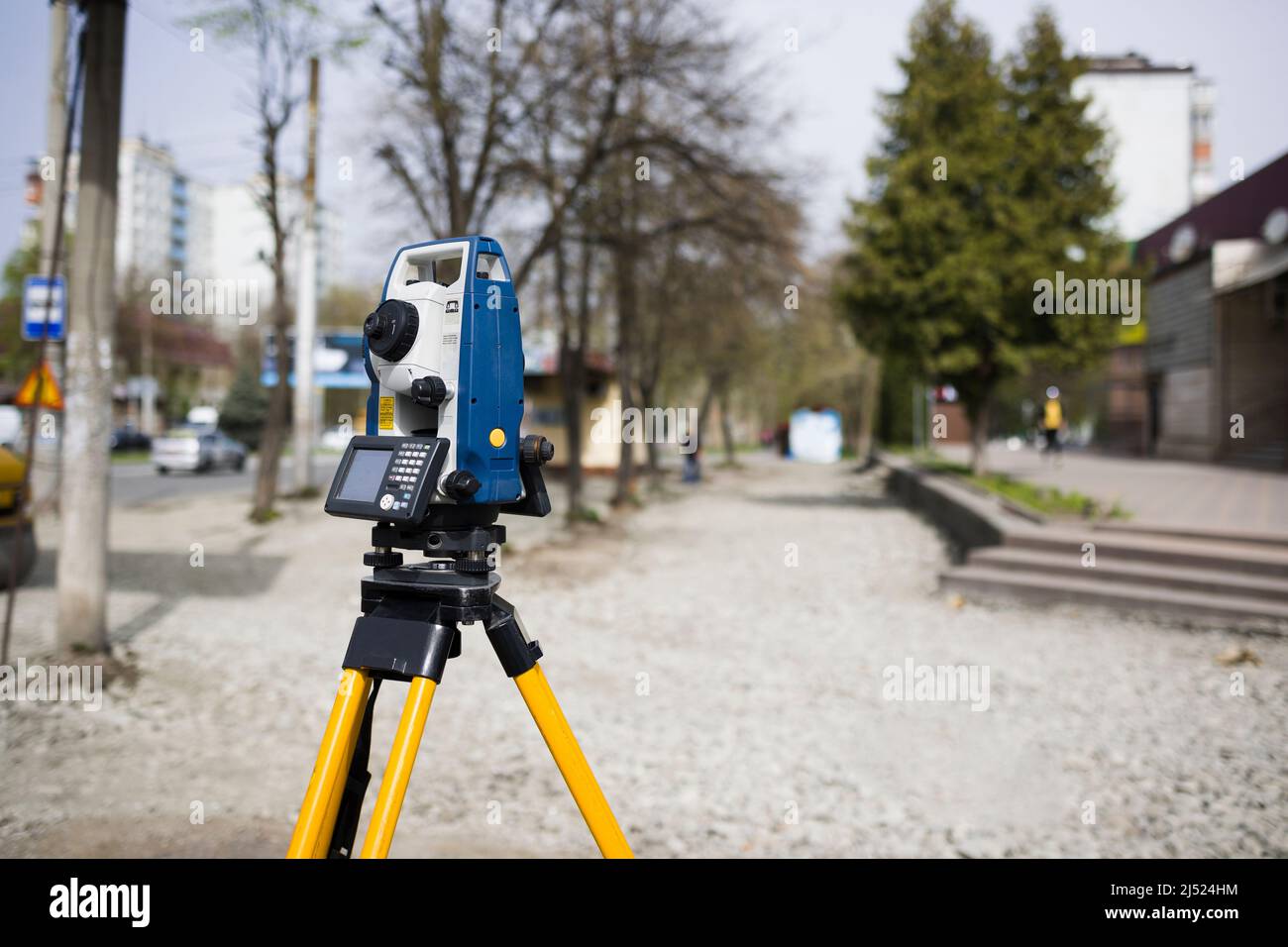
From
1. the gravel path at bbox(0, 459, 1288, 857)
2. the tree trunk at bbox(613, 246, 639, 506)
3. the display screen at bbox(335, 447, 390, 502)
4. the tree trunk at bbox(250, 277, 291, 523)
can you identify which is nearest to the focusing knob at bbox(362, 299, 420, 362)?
the display screen at bbox(335, 447, 390, 502)

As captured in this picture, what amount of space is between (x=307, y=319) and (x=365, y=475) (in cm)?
1710

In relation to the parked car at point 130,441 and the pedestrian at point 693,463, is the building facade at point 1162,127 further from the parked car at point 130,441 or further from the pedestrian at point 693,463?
the parked car at point 130,441

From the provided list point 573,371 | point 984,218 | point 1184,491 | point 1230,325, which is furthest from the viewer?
point 1230,325

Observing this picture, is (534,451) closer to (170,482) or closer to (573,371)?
(573,371)

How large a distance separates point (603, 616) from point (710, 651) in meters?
1.63

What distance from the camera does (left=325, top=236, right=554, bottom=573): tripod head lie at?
2.01m

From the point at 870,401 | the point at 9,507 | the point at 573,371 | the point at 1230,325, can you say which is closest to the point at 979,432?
the point at 573,371

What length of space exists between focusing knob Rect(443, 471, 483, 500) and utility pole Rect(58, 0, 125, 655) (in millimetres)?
4817

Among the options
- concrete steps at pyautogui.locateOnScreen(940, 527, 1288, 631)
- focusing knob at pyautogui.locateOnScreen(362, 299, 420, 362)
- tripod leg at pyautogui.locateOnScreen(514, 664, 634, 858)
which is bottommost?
concrete steps at pyautogui.locateOnScreen(940, 527, 1288, 631)

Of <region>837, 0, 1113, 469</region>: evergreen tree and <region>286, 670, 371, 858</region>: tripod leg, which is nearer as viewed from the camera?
<region>286, 670, 371, 858</region>: tripod leg

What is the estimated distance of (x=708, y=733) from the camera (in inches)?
223

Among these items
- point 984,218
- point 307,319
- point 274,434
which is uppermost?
point 984,218

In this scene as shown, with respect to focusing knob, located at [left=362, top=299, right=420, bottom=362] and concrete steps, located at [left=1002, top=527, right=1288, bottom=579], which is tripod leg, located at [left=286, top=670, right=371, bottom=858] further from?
concrete steps, located at [left=1002, top=527, right=1288, bottom=579]
